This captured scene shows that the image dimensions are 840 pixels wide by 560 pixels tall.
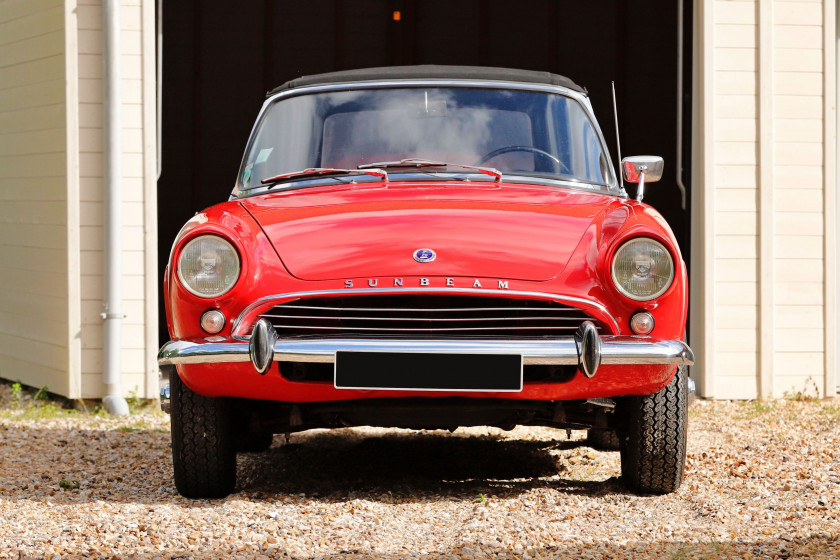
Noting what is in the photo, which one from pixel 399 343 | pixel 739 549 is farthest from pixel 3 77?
pixel 739 549

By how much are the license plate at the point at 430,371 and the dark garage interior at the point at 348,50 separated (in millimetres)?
6333

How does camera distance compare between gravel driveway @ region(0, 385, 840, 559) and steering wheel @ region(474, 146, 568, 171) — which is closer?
gravel driveway @ region(0, 385, 840, 559)

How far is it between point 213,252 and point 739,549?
6.64 ft

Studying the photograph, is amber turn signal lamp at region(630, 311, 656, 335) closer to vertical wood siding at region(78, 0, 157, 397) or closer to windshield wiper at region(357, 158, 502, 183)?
windshield wiper at region(357, 158, 502, 183)

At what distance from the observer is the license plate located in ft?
11.8

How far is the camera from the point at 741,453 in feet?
17.7

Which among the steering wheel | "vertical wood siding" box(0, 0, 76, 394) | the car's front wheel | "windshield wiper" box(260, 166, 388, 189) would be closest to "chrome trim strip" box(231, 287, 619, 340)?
the car's front wheel

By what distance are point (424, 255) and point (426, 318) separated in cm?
22

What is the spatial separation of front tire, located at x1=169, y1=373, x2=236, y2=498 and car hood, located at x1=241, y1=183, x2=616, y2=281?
69 cm

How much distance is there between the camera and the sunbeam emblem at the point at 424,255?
3.70 meters

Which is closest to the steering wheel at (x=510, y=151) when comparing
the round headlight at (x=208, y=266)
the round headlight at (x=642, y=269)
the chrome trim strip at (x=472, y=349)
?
the round headlight at (x=642, y=269)

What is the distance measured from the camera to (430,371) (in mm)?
3607

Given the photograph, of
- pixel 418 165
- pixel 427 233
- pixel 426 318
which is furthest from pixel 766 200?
pixel 426 318

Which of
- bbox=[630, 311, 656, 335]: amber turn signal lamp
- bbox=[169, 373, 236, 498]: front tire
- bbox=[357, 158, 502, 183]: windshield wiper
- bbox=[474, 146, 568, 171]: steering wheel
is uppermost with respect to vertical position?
bbox=[474, 146, 568, 171]: steering wheel
